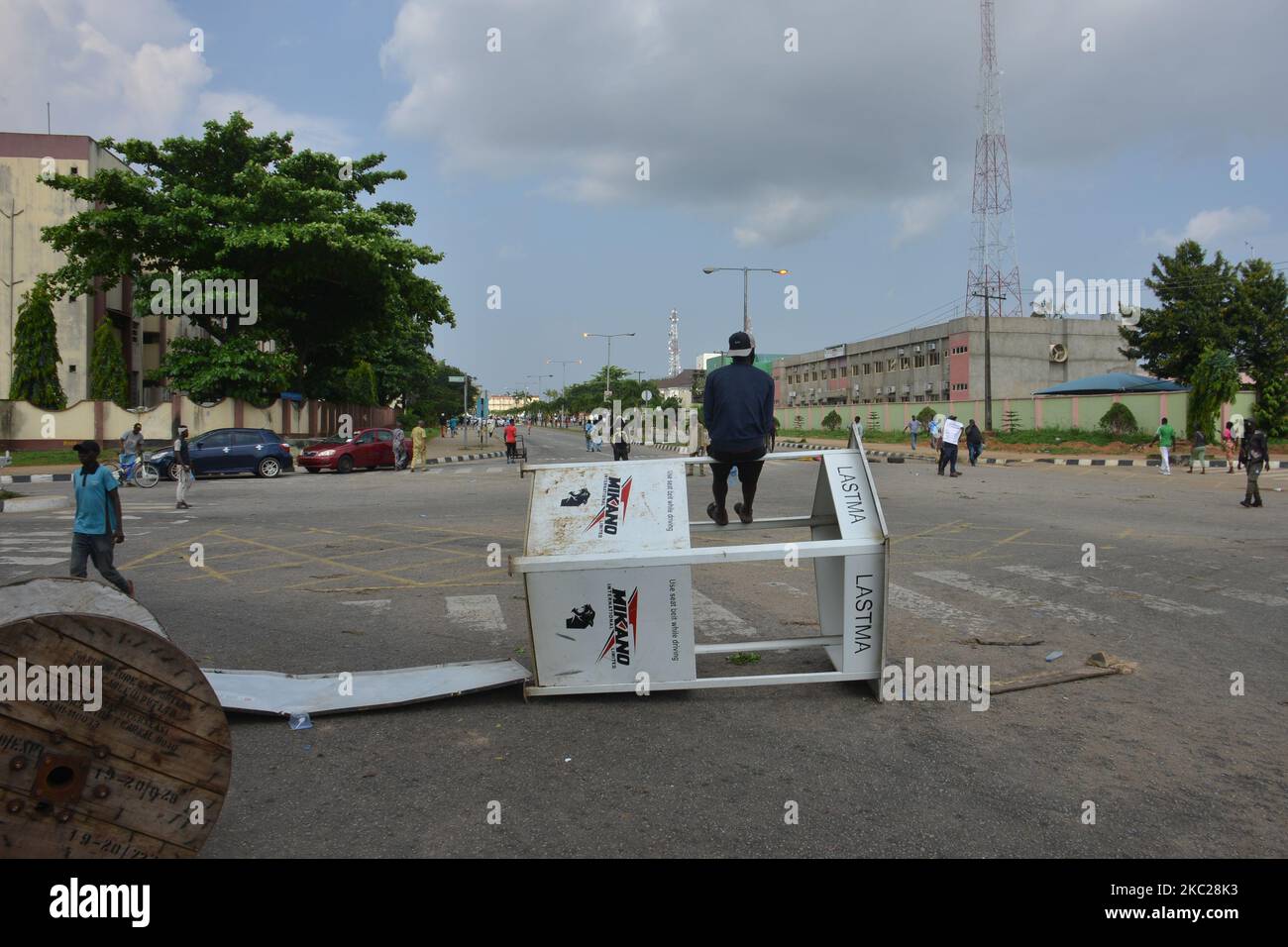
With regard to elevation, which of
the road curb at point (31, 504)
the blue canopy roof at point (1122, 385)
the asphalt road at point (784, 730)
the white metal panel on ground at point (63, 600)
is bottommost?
the asphalt road at point (784, 730)

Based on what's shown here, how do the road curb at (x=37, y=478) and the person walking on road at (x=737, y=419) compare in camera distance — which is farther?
the road curb at (x=37, y=478)

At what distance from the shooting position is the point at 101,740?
110 inches

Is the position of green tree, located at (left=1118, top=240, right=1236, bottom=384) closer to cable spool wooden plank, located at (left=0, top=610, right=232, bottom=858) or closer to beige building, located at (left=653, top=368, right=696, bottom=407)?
cable spool wooden plank, located at (left=0, top=610, right=232, bottom=858)

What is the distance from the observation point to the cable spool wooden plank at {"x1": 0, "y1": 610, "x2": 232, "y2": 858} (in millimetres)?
2684

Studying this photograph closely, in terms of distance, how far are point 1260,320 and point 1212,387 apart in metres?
14.4

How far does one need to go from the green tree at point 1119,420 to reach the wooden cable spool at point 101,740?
139 feet

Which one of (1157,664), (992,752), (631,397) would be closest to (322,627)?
(992,752)

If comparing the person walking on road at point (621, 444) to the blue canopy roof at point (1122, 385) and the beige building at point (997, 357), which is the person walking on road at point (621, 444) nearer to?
the blue canopy roof at point (1122, 385)

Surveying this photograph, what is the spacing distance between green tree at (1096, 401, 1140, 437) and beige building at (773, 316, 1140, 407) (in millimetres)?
21829

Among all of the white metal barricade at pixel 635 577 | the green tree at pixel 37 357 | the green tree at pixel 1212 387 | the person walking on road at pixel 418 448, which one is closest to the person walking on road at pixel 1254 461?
the white metal barricade at pixel 635 577

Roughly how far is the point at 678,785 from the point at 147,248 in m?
34.7

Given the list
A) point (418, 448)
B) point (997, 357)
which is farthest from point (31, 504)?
point (997, 357)

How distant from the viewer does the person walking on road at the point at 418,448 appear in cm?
2989

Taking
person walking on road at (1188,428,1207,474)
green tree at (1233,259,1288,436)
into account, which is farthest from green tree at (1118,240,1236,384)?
person walking on road at (1188,428,1207,474)
